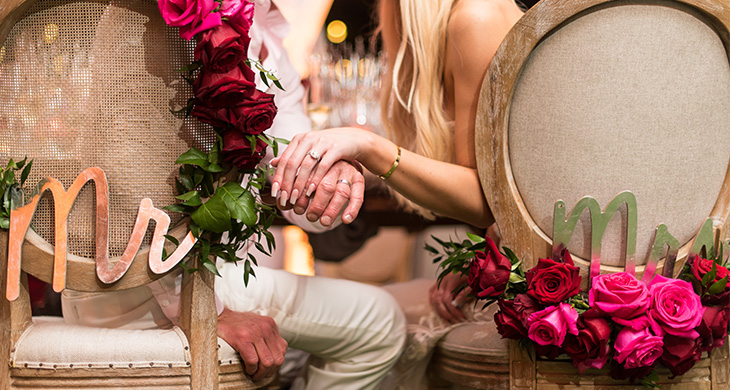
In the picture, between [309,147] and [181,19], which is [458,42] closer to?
[309,147]

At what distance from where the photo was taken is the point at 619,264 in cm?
103

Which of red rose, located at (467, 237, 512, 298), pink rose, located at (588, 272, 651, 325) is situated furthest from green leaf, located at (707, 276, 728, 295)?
red rose, located at (467, 237, 512, 298)

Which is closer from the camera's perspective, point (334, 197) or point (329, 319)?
point (334, 197)

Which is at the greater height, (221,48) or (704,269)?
(221,48)

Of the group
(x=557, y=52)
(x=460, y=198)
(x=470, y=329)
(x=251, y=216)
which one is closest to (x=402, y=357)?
(x=470, y=329)

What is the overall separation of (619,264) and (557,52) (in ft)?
1.15

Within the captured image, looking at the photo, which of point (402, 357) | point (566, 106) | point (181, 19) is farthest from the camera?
point (402, 357)

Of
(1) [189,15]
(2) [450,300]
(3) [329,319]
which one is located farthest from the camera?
(2) [450,300]

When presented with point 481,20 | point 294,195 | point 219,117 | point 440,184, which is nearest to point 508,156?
point 440,184

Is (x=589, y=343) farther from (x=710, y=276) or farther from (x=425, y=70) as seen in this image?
(x=425, y=70)

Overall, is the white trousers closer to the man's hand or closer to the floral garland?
the man's hand

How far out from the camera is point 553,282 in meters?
0.97

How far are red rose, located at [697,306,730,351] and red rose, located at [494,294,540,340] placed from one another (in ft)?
0.84

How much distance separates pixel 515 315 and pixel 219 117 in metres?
0.53
